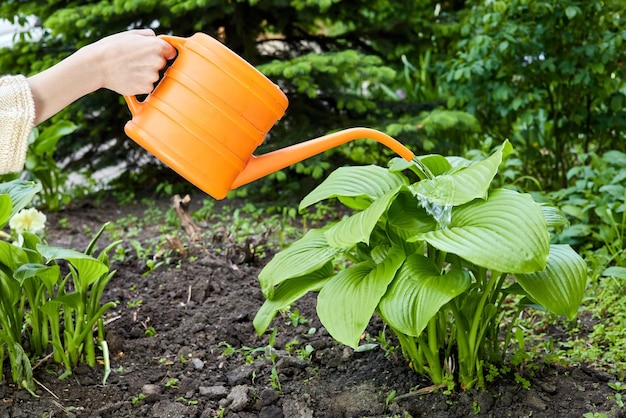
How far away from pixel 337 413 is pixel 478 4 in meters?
3.01

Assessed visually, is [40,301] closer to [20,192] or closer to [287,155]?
[20,192]

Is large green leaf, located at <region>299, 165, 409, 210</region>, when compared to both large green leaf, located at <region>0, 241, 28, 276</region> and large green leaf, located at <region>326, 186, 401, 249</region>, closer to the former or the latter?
large green leaf, located at <region>326, 186, 401, 249</region>

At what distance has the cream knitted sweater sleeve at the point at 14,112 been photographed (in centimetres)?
149

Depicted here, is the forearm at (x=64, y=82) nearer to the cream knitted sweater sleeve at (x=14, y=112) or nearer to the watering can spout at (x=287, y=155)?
the cream knitted sweater sleeve at (x=14, y=112)

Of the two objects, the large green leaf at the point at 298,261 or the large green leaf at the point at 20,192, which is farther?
the large green leaf at the point at 20,192

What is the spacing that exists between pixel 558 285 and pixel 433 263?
0.31 m

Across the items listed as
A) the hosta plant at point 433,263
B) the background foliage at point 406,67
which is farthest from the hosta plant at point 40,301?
the background foliage at point 406,67

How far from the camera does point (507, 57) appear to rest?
3697 millimetres

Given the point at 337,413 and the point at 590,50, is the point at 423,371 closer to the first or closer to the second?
the point at 337,413

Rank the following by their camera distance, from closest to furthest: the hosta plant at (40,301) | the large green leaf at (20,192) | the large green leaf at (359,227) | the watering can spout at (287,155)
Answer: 1. the watering can spout at (287,155)
2. the large green leaf at (359,227)
3. the hosta plant at (40,301)
4. the large green leaf at (20,192)

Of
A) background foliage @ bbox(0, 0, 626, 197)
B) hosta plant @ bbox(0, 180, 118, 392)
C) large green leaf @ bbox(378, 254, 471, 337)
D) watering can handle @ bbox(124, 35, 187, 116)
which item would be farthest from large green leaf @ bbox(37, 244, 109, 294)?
background foliage @ bbox(0, 0, 626, 197)

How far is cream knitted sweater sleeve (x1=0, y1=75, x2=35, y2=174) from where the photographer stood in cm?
149

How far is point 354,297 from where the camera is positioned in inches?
68.7

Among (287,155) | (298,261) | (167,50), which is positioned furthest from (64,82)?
(298,261)
